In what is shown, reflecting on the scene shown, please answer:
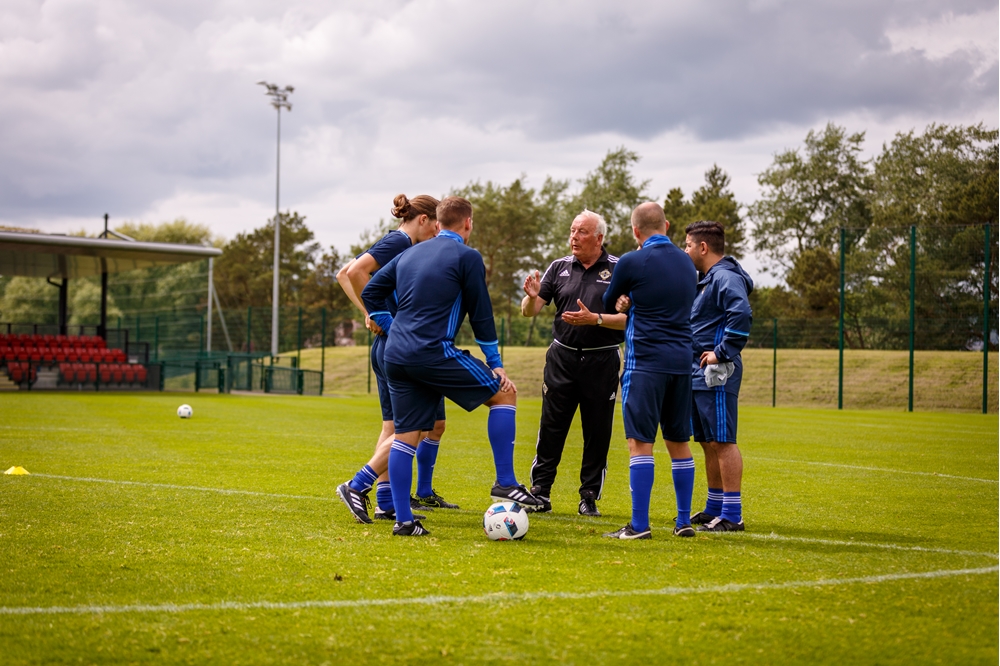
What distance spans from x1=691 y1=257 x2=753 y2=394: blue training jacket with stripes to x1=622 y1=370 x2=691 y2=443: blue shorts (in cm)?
37

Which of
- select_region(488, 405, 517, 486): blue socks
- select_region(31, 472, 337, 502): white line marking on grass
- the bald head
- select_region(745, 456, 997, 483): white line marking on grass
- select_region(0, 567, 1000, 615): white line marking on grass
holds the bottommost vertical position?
select_region(745, 456, 997, 483): white line marking on grass

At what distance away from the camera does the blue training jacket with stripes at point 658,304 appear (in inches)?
210

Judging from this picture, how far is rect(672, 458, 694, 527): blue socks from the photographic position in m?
5.42

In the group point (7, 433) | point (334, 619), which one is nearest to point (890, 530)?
point (334, 619)

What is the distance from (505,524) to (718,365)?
5.80ft

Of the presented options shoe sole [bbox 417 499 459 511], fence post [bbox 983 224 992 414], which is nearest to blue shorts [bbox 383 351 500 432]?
shoe sole [bbox 417 499 459 511]

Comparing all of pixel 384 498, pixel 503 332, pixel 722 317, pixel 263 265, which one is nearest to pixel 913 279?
pixel 503 332

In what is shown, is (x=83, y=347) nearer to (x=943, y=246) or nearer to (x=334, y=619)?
(x=943, y=246)

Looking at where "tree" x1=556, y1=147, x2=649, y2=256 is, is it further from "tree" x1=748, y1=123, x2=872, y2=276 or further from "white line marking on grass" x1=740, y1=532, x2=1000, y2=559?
"white line marking on grass" x1=740, y1=532, x2=1000, y2=559

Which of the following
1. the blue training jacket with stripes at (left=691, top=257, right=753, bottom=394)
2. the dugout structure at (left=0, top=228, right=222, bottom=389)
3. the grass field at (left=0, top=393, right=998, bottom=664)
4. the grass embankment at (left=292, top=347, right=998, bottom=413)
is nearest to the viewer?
the grass field at (left=0, top=393, right=998, bottom=664)

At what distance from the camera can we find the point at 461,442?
39.8 feet

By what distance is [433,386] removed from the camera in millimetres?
5344

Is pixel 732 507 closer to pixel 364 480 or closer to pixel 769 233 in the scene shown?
pixel 364 480

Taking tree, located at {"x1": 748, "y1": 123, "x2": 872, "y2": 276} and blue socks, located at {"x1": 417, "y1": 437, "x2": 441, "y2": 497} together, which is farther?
tree, located at {"x1": 748, "y1": 123, "x2": 872, "y2": 276}
